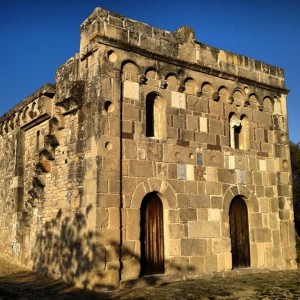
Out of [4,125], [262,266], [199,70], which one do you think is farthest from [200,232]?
[4,125]

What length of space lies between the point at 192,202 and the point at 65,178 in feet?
9.88

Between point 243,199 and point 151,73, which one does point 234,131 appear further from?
A: point 151,73

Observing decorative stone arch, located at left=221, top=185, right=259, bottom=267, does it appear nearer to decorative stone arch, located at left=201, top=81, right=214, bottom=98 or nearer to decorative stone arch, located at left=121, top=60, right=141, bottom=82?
decorative stone arch, located at left=201, top=81, right=214, bottom=98

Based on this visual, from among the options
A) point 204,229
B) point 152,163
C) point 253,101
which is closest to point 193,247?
point 204,229

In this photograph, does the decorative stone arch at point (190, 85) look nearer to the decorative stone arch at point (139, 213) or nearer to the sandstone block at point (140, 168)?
the sandstone block at point (140, 168)

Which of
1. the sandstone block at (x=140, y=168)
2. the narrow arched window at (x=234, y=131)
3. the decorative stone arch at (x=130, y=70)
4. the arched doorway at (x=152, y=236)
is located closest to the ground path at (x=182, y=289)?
the arched doorway at (x=152, y=236)

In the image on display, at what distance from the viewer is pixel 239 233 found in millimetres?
10469

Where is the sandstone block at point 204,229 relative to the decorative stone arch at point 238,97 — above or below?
below

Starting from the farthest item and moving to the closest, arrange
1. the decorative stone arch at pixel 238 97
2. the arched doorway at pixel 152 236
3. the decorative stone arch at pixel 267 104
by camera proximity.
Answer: the decorative stone arch at pixel 267 104 < the decorative stone arch at pixel 238 97 < the arched doorway at pixel 152 236

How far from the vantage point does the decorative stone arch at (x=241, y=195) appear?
10.2 m

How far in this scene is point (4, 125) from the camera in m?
13.8

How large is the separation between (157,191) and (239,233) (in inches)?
115

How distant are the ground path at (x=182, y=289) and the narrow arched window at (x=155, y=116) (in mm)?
3388

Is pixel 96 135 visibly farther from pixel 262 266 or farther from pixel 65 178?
pixel 262 266
